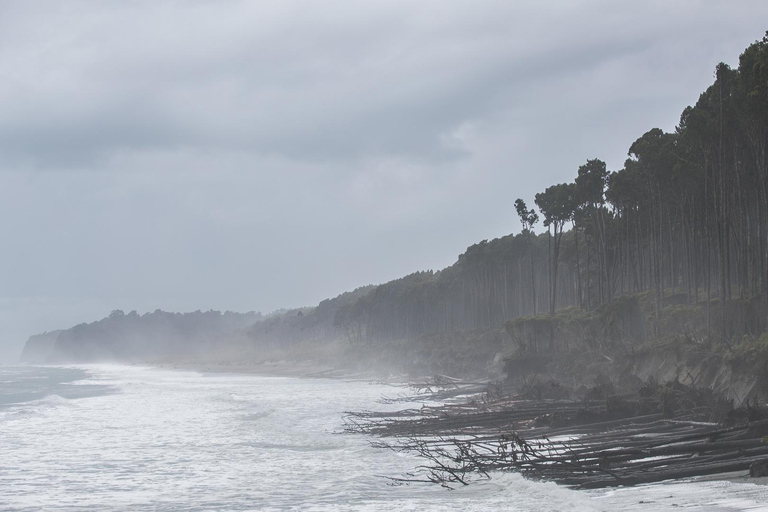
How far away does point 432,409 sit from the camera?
112ft

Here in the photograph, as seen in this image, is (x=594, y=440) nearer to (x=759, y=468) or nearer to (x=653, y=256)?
(x=759, y=468)

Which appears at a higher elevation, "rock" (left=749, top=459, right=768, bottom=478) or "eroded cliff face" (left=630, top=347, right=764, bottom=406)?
"eroded cliff face" (left=630, top=347, right=764, bottom=406)

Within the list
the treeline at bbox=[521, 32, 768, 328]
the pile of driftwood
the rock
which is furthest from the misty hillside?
the rock

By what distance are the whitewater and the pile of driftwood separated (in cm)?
46

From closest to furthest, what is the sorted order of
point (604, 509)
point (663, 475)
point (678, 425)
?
point (604, 509) < point (663, 475) < point (678, 425)

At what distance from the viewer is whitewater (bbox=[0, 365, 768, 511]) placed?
14844 millimetres

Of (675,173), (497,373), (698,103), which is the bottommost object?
(497,373)

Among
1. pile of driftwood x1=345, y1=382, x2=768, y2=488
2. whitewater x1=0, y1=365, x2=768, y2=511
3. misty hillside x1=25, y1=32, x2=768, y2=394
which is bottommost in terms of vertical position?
whitewater x1=0, y1=365, x2=768, y2=511

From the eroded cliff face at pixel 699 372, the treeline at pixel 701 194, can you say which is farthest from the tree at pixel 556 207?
the eroded cliff face at pixel 699 372

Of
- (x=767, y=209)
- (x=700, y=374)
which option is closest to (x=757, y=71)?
(x=767, y=209)

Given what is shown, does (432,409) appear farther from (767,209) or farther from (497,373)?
(497,373)

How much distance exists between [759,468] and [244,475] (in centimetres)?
1443

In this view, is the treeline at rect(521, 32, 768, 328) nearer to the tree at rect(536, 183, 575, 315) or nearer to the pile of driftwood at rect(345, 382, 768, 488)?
the tree at rect(536, 183, 575, 315)

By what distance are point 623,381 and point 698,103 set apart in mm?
17253
